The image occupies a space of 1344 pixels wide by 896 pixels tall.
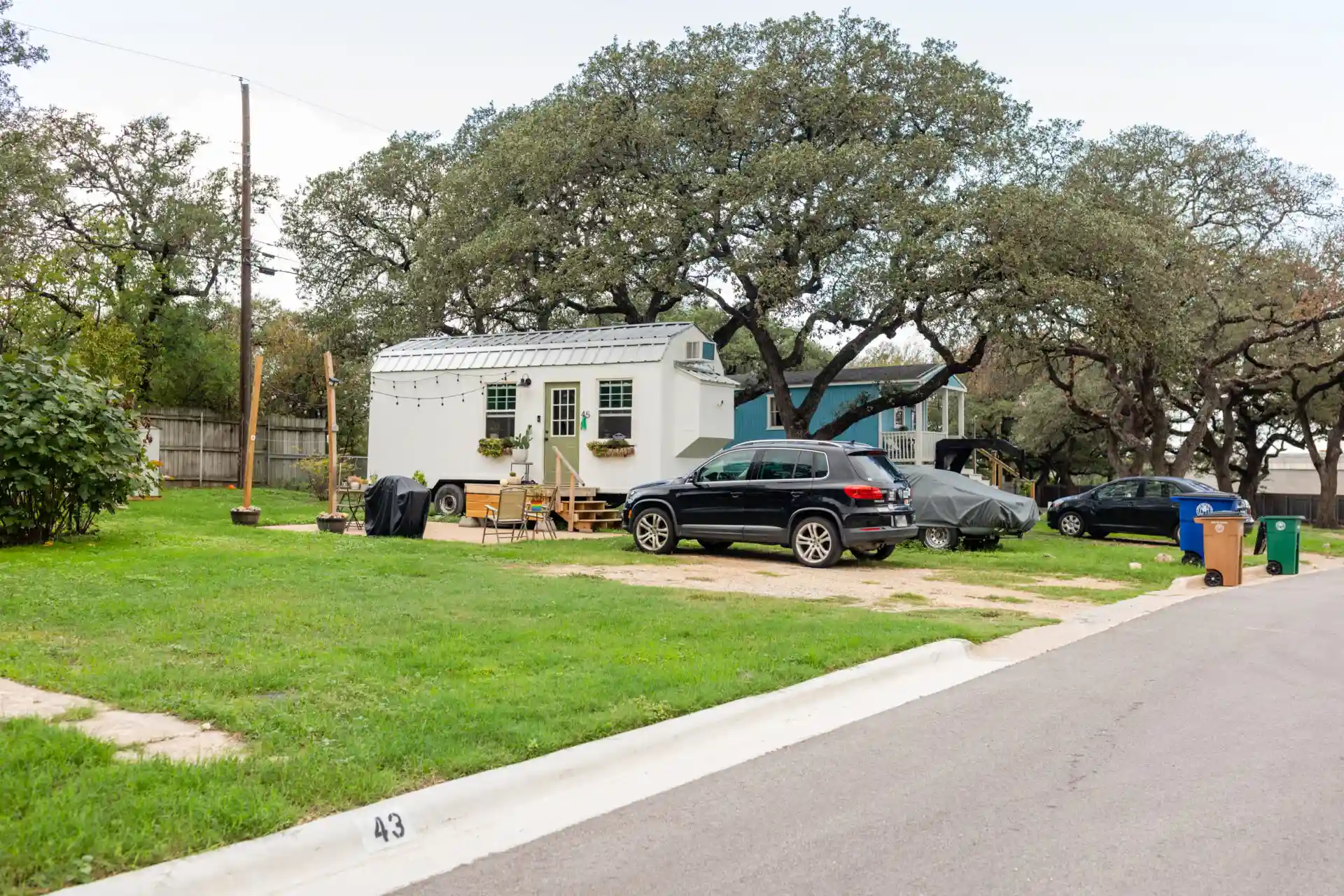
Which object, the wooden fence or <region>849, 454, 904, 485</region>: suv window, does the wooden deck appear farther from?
the wooden fence

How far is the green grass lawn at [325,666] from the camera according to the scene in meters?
4.05

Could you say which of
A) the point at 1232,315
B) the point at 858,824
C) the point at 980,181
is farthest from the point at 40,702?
the point at 1232,315

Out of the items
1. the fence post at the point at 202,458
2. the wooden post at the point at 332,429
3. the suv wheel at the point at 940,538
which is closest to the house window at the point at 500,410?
the wooden post at the point at 332,429

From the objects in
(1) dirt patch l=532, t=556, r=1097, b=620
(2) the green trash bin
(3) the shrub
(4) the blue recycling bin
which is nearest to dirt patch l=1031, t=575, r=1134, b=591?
(1) dirt patch l=532, t=556, r=1097, b=620

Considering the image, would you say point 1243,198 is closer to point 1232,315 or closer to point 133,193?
point 1232,315

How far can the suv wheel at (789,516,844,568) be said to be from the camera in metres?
14.5

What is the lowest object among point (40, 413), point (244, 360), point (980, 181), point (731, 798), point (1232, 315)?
point (731, 798)

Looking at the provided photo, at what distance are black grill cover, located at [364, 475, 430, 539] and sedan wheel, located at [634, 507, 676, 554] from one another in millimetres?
3572

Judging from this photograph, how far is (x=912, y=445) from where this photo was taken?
2998 centimetres

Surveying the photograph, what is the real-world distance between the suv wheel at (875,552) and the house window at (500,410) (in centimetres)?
898

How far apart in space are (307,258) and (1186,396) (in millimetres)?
29357

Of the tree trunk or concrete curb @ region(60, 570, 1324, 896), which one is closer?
concrete curb @ region(60, 570, 1324, 896)

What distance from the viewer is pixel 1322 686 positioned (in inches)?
287

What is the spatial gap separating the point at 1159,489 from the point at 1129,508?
2.35ft
